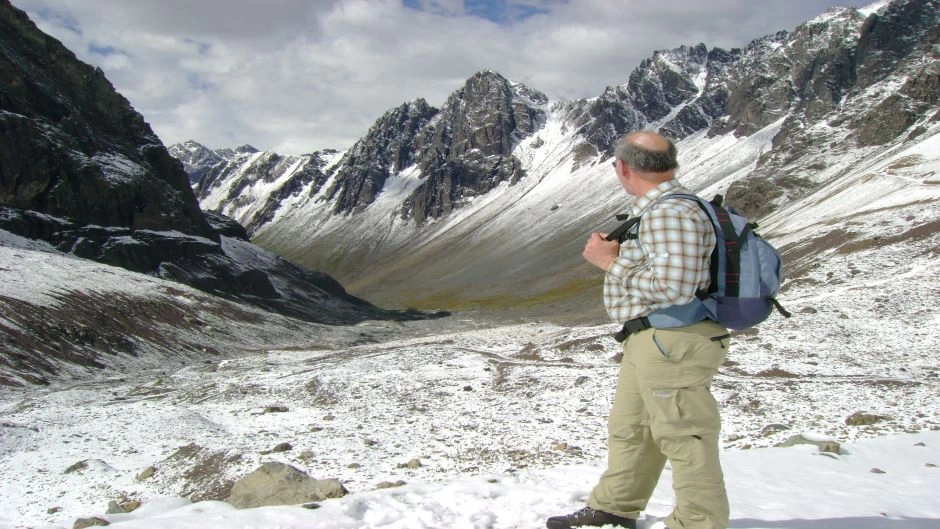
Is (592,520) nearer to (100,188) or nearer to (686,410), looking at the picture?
(686,410)

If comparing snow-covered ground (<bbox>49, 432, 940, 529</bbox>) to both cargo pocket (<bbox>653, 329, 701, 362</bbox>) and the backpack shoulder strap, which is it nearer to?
cargo pocket (<bbox>653, 329, 701, 362</bbox>)

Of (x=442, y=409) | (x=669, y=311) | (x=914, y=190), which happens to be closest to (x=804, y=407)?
(x=442, y=409)

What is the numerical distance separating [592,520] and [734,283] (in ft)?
10.4

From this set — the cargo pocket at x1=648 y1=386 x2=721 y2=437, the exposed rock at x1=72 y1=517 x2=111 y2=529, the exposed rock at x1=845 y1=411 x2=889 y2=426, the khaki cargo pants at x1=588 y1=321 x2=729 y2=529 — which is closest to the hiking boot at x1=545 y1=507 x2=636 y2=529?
the khaki cargo pants at x1=588 y1=321 x2=729 y2=529

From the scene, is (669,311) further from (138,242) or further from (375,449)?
(138,242)

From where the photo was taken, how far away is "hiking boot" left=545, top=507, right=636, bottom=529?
743 cm

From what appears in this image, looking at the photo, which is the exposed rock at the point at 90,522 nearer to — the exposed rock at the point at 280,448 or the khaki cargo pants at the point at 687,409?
the khaki cargo pants at the point at 687,409

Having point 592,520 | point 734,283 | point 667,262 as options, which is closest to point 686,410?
point 734,283

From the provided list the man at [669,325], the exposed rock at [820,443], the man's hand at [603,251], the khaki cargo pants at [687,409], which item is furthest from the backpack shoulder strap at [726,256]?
the exposed rock at [820,443]

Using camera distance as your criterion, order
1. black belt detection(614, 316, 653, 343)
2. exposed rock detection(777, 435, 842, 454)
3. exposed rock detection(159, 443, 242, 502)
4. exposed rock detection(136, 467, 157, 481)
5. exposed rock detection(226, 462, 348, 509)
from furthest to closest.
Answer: exposed rock detection(136, 467, 157, 481) → exposed rock detection(159, 443, 242, 502) → exposed rock detection(777, 435, 842, 454) → exposed rock detection(226, 462, 348, 509) → black belt detection(614, 316, 653, 343)

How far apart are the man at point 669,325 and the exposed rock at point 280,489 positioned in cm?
687

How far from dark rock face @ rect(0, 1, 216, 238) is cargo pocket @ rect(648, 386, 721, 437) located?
11185 cm

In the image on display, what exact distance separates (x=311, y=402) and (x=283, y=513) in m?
19.6

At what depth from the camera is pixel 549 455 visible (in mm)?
16859
